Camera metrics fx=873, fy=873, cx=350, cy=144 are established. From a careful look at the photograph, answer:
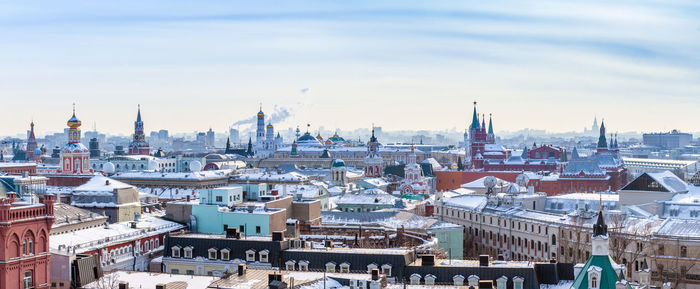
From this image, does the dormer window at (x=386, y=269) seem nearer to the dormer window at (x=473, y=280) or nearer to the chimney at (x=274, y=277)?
the dormer window at (x=473, y=280)

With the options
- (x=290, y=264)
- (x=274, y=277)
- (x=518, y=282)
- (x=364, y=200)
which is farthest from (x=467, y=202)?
(x=274, y=277)

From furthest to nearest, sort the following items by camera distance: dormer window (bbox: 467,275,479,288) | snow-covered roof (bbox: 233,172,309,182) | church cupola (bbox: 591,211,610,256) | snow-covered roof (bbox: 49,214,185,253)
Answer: snow-covered roof (bbox: 233,172,309,182) → snow-covered roof (bbox: 49,214,185,253) → dormer window (bbox: 467,275,479,288) → church cupola (bbox: 591,211,610,256)

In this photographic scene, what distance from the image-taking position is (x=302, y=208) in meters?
76.2

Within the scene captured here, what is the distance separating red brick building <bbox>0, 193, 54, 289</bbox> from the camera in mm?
42094

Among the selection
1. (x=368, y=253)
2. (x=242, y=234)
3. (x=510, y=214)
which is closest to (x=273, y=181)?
(x=510, y=214)

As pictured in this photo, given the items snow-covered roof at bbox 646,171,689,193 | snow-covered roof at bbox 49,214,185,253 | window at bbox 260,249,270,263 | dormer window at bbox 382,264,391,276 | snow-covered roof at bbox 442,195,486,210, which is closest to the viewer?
dormer window at bbox 382,264,391,276

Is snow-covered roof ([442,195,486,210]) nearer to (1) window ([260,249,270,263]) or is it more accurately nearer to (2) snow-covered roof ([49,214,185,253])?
(2) snow-covered roof ([49,214,185,253])

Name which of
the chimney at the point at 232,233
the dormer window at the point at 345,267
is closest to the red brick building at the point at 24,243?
the chimney at the point at 232,233

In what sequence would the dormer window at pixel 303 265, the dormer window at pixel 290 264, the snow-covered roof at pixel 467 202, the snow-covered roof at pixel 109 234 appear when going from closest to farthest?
the dormer window at pixel 303 265, the dormer window at pixel 290 264, the snow-covered roof at pixel 109 234, the snow-covered roof at pixel 467 202

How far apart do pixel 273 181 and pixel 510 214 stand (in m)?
39.2

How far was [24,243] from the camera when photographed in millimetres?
43562

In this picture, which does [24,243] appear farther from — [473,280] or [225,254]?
[473,280]

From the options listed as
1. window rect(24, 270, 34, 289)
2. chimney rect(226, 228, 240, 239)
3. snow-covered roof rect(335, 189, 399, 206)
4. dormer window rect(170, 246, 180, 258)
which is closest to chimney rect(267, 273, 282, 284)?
window rect(24, 270, 34, 289)

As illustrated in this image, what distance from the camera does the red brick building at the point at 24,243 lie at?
138 ft
